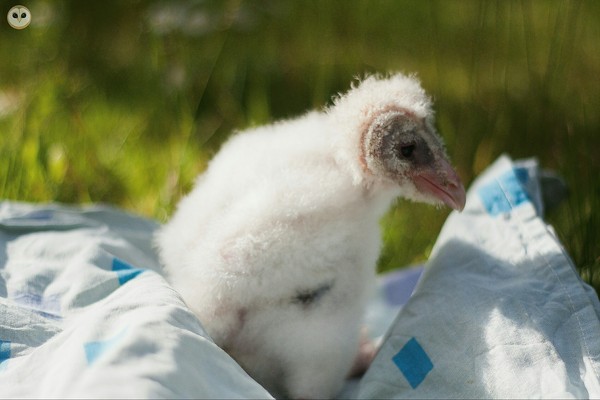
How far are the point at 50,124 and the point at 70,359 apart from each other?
1.82 m

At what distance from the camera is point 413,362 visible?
4.62 feet

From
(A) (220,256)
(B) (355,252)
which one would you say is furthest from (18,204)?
(B) (355,252)

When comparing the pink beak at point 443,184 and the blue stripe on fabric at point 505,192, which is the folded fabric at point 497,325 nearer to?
the blue stripe on fabric at point 505,192

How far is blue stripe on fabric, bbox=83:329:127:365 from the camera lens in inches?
40.5

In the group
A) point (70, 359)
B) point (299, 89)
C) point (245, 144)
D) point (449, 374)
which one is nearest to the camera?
point (70, 359)

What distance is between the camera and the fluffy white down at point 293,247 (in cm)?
139

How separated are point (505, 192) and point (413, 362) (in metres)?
0.55

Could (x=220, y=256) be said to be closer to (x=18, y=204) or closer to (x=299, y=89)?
(x=18, y=204)

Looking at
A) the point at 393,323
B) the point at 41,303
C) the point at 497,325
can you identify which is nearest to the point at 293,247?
the point at 393,323

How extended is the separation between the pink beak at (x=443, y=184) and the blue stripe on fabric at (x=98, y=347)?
72 centimetres

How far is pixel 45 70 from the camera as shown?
305 cm

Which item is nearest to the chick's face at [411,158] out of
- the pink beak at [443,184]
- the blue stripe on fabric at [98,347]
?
the pink beak at [443,184]

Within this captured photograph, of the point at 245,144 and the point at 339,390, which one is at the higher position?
the point at 245,144

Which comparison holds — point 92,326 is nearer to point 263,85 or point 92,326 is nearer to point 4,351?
point 4,351
